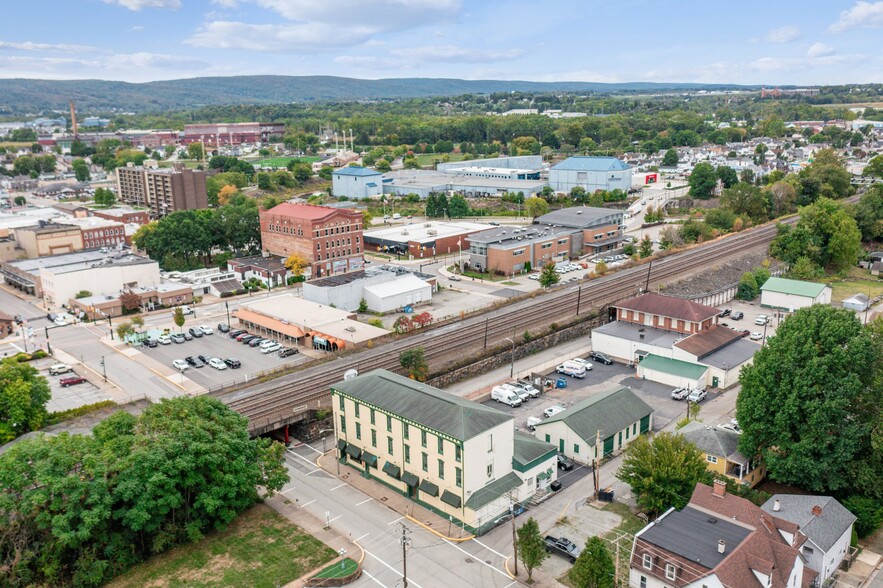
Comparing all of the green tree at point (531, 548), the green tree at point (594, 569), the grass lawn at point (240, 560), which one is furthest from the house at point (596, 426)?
the grass lawn at point (240, 560)

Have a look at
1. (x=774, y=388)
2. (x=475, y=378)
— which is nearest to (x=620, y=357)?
(x=475, y=378)

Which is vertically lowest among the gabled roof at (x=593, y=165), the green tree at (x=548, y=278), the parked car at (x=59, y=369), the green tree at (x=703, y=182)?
the parked car at (x=59, y=369)

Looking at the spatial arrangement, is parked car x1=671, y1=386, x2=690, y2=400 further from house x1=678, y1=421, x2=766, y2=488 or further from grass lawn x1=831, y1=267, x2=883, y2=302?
grass lawn x1=831, y1=267, x2=883, y2=302

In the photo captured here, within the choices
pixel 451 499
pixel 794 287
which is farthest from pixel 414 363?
pixel 794 287

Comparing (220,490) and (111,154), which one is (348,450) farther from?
(111,154)

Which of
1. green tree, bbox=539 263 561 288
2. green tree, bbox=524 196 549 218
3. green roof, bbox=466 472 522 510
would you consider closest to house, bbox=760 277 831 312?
green tree, bbox=539 263 561 288

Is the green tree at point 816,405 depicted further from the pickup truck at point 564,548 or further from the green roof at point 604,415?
the pickup truck at point 564,548
